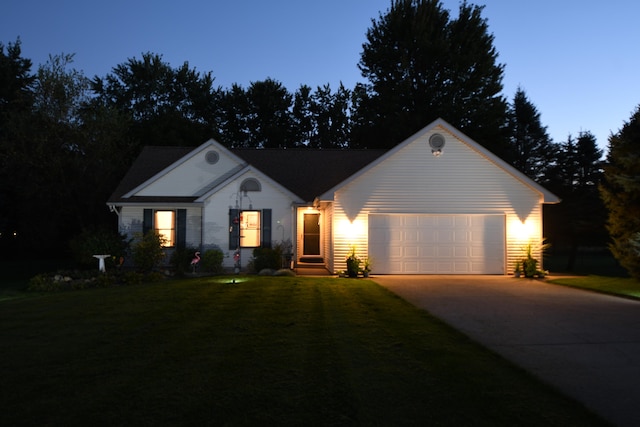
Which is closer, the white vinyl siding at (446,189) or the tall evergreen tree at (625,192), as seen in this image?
the tall evergreen tree at (625,192)

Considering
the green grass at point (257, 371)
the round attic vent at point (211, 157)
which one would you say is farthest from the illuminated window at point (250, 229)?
the green grass at point (257, 371)

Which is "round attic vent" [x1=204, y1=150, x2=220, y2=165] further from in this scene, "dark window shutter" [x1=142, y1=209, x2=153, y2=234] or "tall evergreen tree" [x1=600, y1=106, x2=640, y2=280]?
"tall evergreen tree" [x1=600, y1=106, x2=640, y2=280]

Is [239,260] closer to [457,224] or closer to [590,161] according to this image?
[457,224]

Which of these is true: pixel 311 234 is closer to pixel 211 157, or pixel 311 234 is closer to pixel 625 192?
pixel 211 157

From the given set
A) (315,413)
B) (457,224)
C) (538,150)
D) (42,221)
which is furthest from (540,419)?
(538,150)

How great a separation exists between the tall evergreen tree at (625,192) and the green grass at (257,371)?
991cm

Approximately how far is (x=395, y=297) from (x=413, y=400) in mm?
7300

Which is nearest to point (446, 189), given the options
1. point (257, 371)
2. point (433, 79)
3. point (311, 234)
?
point (311, 234)

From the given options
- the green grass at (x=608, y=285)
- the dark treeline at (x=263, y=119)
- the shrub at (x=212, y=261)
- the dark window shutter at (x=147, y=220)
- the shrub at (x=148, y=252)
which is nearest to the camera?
the green grass at (x=608, y=285)

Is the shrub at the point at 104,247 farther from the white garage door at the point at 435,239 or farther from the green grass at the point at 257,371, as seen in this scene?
the white garage door at the point at 435,239

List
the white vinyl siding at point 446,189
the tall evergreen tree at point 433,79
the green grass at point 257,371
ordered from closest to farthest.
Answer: the green grass at point 257,371
the white vinyl siding at point 446,189
the tall evergreen tree at point 433,79

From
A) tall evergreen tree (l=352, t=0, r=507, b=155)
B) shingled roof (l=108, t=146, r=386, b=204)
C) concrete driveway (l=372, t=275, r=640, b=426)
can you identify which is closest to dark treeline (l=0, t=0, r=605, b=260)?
tall evergreen tree (l=352, t=0, r=507, b=155)

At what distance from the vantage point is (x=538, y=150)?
125ft

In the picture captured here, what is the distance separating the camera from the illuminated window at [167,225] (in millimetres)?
19984
